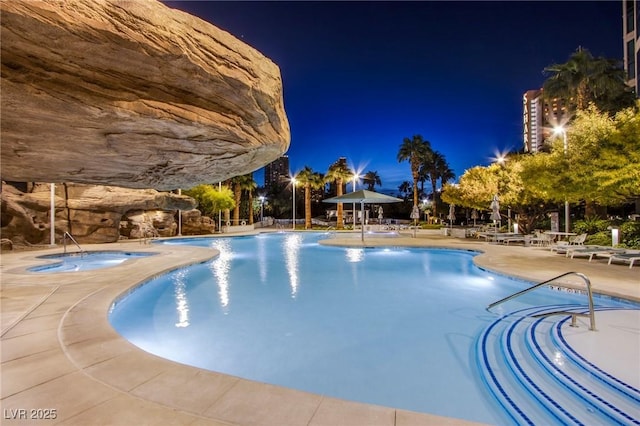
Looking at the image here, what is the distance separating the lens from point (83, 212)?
19.6m

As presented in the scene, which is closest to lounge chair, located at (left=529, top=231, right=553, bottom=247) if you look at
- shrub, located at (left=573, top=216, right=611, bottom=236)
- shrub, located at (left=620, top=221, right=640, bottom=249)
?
shrub, located at (left=573, top=216, right=611, bottom=236)

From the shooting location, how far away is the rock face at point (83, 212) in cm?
1723

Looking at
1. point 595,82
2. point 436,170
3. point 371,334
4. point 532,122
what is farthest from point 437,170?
point 371,334

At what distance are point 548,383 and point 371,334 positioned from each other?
2970 millimetres

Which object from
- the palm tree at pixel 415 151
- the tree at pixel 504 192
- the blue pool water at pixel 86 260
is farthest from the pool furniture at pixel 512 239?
the palm tree at pixel 415 151

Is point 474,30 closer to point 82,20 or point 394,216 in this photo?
point 394,216

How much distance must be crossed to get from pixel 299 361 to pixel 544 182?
42.8 feet

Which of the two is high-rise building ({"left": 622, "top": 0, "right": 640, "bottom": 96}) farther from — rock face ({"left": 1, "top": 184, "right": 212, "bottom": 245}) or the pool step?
rock face ({"left": 1, "top": 184, "right": 212, "bottom": 245})

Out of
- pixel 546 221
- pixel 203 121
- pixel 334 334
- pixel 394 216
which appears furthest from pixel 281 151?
pixel 394 216

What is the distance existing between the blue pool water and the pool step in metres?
12.6

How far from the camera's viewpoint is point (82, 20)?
1986mm

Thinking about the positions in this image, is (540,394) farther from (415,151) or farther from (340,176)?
(415,151)

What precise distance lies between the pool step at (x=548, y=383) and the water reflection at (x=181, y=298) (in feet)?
18.9

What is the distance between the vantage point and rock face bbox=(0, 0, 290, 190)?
6.70 feet
